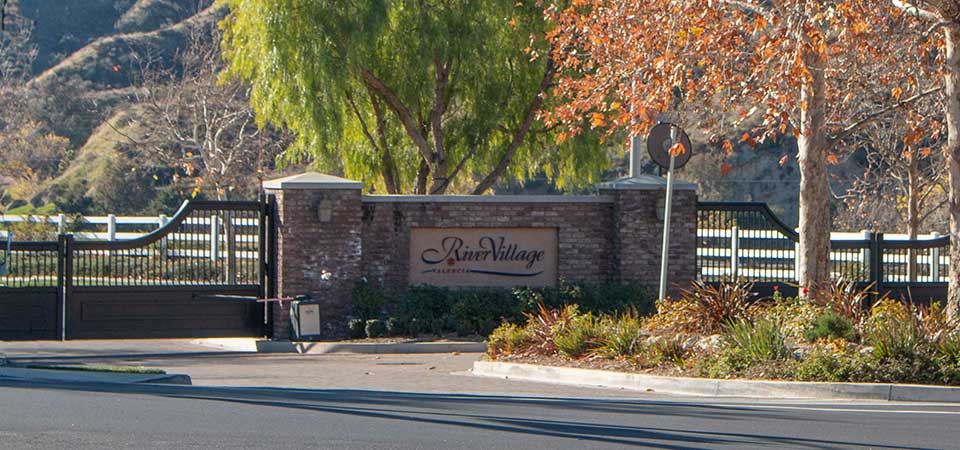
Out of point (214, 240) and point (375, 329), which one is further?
point (214, 240)

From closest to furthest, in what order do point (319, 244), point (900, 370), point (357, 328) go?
point (900, 370)
point (357, 328)
point (319, 244)

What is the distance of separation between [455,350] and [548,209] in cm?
316

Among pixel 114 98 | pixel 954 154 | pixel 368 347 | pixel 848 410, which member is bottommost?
pixel 368 347

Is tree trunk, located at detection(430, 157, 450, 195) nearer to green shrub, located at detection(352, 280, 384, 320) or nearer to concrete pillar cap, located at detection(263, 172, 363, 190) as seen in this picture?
concrete pillar cap, located at detection(263, 172, 363, 190)

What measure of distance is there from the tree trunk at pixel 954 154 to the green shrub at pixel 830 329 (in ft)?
4.86

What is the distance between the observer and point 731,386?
12297 mm

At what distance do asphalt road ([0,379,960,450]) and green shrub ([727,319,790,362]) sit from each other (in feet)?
4.24

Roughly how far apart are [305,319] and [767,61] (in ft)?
26.6

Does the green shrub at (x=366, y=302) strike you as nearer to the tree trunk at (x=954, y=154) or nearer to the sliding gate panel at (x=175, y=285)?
the sliding gate panel at (x=175, y=285)

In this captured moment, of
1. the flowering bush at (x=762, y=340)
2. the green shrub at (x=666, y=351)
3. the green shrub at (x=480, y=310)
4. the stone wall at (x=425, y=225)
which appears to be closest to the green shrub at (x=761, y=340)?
the flowering bush at (x=762, y=340)

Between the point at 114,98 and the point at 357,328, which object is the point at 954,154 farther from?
the point at 114,98

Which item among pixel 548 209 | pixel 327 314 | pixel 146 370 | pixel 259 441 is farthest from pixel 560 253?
pixel 259 441

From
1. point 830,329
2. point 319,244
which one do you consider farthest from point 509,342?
point 319,244

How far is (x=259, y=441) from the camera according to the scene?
8.41m
